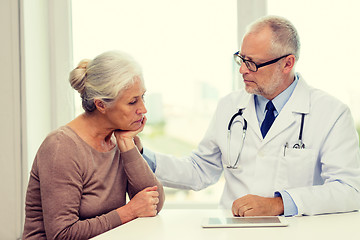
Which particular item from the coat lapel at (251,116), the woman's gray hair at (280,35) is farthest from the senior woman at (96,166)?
the woman's gray hair at (280,35)

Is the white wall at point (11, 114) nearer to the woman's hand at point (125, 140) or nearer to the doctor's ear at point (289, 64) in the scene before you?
the woman's hand at point (125, 140)

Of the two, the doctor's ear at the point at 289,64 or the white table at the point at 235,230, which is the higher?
the doctor's ear at the point at 289,64

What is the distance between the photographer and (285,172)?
2.03m

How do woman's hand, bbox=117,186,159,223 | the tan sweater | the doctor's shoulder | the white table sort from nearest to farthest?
1. the white table
2. the tan sweater
3. woman's hand, bbox=117,186,159,223
4. the doctor's shoulder

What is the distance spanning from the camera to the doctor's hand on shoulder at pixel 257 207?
173 cm

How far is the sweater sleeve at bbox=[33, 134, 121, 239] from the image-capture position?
1632 millimetres

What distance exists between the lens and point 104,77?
1779mm

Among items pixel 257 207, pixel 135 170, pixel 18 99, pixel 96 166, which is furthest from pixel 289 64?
pixel 18 99

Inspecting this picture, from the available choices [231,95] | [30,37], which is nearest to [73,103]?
[30,37]

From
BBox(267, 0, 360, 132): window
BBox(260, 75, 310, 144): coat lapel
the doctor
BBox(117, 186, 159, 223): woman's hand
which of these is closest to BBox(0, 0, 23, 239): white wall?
the doctor

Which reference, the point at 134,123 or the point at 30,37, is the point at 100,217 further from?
the point at 30,37

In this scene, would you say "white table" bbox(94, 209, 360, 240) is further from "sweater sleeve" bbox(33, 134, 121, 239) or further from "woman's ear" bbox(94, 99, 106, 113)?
"woman's ear" bbox(94, 99, 106, 113)

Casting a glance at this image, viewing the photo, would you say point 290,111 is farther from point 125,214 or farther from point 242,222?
point 125,214

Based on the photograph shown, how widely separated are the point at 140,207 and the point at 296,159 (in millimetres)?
681
